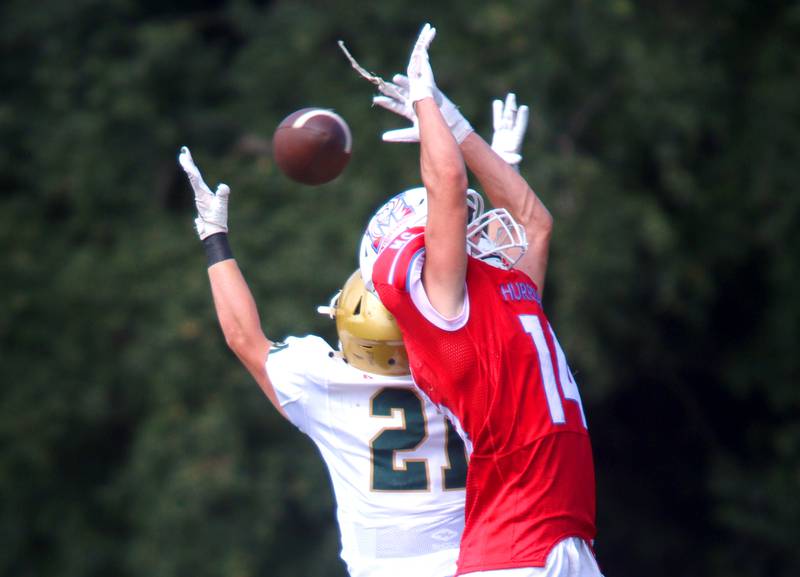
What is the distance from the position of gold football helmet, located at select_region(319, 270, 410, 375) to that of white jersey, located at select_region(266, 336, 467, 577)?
0.04 metres

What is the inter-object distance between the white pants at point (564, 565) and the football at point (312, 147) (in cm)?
135

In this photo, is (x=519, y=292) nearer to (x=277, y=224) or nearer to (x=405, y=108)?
(x=405, y=108)

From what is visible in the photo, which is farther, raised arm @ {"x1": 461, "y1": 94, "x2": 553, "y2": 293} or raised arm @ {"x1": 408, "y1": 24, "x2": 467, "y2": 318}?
raised arm @ {"x1": 461, "y1": 94, "x2": 553, "y2": 293}

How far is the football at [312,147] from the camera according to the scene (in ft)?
11.4

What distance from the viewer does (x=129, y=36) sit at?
7602mm

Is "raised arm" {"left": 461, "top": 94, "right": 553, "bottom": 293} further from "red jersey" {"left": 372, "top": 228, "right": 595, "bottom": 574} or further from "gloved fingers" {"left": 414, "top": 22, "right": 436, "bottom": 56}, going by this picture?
"red jersey" {"left": 372, "top": 228, "right": 595, "bottom": 574}

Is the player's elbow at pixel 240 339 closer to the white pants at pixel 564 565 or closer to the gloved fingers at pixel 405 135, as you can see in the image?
the gloved fingers at pixel 405 135

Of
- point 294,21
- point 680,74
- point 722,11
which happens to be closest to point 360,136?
point 294,21

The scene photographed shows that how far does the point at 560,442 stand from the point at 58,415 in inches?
204

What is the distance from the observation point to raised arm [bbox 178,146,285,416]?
3.38 metres

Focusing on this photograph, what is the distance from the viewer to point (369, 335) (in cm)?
311

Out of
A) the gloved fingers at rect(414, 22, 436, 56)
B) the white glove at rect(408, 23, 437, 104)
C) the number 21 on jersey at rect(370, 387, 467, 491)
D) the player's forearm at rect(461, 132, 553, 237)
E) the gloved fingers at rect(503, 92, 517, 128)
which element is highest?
the gloved fingers at rect(414, 22, 436, 56)

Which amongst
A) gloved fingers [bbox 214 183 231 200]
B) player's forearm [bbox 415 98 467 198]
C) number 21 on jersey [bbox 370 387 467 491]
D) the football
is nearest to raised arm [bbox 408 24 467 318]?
player's forearm [bbox 415 98 467 198]

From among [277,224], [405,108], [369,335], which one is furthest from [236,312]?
[277,224]
